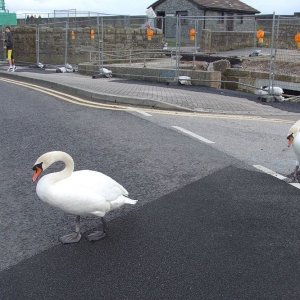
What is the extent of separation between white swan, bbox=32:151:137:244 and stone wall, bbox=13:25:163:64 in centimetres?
2052

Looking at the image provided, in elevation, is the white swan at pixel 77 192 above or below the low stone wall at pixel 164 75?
below

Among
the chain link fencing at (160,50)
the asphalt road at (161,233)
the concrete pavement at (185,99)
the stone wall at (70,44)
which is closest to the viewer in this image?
the asphalt road at (161,233)

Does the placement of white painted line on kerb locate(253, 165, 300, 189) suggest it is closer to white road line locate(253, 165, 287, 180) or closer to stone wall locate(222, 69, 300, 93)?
white road line locate(253, 165, 287, 180)

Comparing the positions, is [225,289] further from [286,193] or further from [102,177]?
[286,193]

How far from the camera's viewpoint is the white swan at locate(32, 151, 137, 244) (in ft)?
12.5

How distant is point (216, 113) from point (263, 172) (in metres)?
4.97

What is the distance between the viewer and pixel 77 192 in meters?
3.83

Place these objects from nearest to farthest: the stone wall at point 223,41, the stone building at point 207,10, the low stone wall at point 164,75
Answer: the low stone wall at point 164,75 → the stone wall at point 223,41 → the stone building at point 207,10

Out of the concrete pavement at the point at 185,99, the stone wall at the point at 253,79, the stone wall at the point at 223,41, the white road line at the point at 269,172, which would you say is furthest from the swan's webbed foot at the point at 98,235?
the stone wall at the point at 223,41

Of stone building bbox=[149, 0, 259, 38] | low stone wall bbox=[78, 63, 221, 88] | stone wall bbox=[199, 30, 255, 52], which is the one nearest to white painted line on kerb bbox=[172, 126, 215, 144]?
low stone wall bbox=[78, 63, 221, 88]

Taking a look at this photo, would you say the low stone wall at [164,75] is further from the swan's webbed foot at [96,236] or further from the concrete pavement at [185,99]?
the swan's webbed foot at [96,236]

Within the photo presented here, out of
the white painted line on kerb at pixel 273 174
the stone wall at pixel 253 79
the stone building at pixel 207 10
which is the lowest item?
the white painted line on kerb at pixel 273 174

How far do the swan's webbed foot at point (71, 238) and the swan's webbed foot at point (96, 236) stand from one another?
0.31 feet

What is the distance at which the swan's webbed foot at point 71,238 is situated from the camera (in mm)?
3969
